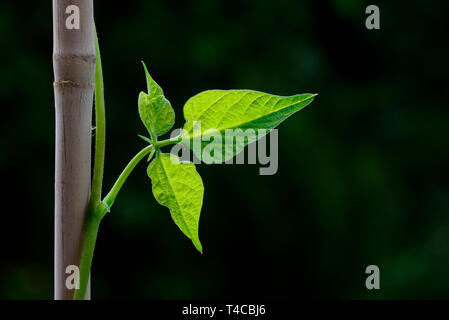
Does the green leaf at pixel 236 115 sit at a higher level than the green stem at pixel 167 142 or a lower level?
higher

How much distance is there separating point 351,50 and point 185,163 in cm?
101

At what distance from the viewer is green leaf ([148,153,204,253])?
210 millimetres

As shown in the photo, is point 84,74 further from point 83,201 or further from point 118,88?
point 118,88

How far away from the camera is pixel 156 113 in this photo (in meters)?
0.22

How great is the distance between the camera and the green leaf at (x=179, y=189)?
0.21m

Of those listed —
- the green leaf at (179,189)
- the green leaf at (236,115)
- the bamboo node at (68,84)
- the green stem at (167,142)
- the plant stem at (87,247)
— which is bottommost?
the plant stem at (87,247)

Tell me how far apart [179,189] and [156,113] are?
3 centimetres

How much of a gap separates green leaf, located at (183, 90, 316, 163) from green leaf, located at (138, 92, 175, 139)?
10mm

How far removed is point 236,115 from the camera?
21 cm

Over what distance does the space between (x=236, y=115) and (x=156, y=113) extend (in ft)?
0.10

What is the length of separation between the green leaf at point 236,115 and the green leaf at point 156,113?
1 centimetres

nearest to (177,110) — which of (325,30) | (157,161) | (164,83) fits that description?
(164,83)

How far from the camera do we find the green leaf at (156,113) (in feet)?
0.70

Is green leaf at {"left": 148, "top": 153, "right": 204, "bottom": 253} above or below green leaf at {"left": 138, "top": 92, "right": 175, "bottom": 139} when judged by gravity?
below
